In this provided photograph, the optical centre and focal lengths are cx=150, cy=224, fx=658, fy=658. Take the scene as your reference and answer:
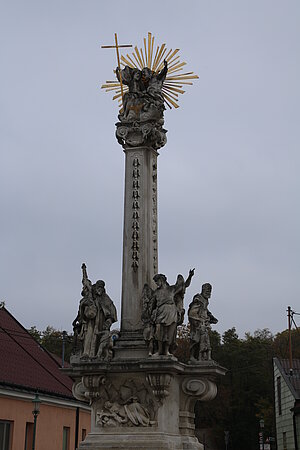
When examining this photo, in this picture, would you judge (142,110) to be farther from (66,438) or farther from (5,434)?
(66,438)

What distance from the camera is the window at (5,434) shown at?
21.7 metres

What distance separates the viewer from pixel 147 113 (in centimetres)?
1408

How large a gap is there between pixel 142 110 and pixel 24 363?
14.3 m

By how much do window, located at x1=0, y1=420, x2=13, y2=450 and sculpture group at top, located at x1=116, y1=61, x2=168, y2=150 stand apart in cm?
1226

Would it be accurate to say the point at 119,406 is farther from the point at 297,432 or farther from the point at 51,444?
the point at 297,432

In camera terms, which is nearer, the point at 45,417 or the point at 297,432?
the point at 45,417

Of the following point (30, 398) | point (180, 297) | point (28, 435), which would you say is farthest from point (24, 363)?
point (180, 297)

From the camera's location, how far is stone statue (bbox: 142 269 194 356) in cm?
1192

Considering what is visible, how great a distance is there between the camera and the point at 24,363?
993 inches

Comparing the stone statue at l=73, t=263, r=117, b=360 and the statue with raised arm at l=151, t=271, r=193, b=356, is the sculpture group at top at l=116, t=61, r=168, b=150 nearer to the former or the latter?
the statue with raised arm at l=151, t=271, r=193, b=356

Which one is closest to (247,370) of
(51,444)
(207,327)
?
(51,444)

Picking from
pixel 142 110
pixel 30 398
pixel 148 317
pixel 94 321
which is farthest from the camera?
pixel 30 398

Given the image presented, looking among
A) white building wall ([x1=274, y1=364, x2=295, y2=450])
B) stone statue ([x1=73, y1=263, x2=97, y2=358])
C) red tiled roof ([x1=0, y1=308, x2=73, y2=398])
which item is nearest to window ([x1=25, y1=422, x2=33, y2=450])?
red tiled roof ([x1=0, y1=308, x2=73, y2=398])

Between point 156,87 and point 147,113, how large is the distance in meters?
0.74
